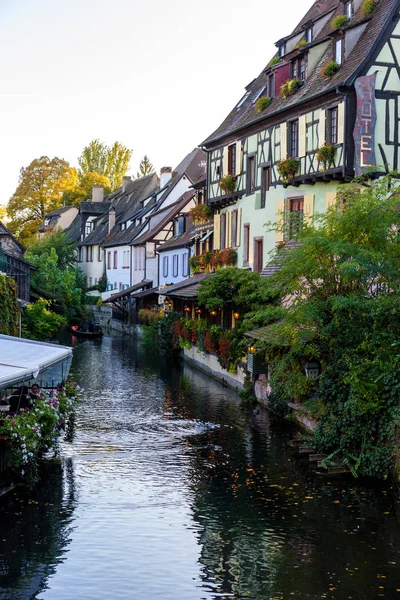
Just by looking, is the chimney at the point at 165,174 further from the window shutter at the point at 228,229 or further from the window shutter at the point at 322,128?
the window shutter at the point at 322,128

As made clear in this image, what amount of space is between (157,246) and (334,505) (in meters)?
45.8

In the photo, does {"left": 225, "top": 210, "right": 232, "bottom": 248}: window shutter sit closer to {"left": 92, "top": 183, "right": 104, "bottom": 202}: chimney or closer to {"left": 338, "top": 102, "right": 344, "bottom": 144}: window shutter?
{"left": 338, "top": 102, "right": 344, "bottom": 144}: window shutter

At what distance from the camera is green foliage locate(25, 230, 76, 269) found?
66.9 m

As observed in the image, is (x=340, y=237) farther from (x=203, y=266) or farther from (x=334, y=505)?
(x=203, y=266)

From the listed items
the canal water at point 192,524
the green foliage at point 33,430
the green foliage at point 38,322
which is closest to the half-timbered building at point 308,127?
the canal water at point 192,524

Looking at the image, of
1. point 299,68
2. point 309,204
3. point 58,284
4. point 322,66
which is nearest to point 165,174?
point 58,284

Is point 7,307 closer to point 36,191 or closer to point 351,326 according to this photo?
point 351,326

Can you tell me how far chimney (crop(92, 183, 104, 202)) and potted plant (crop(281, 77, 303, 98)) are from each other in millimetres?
51572

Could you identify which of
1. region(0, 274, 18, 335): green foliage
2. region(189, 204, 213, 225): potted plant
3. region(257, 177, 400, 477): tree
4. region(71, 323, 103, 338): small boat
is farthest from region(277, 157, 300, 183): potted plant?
region(71, 323, 103, 338): small boat

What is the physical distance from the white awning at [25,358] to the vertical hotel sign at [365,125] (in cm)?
1111

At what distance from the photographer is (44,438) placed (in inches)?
663

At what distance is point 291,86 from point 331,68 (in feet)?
10.7

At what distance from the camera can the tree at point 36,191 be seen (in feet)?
250

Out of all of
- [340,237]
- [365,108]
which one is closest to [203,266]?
[365,108]
